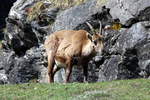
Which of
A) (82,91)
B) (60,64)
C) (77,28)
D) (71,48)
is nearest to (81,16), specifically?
(77,28)

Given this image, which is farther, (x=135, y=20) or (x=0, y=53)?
(x=0, y=53)

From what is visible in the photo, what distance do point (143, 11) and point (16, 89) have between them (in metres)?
8.28

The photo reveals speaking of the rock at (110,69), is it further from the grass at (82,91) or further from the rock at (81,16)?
the grass at (82,91)

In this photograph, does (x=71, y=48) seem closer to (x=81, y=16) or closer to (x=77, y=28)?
(x=77, y=28)

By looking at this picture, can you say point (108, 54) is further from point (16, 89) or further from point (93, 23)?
point (16, 89)

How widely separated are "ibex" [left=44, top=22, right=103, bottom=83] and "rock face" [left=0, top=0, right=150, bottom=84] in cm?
312

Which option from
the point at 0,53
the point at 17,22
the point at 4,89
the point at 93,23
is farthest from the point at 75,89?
the point at 0,53

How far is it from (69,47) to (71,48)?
0.45 feet

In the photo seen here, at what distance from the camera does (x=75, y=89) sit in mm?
13453

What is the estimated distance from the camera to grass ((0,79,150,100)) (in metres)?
12.4

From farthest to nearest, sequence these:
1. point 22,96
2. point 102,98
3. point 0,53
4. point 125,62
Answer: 1. point 0,53
2. point 125,62
3. point 22,96
4. point 102,98

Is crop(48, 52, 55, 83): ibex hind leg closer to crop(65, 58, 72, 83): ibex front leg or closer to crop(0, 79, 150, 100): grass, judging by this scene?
crop(65, 58, 72, 83): ibex front leg

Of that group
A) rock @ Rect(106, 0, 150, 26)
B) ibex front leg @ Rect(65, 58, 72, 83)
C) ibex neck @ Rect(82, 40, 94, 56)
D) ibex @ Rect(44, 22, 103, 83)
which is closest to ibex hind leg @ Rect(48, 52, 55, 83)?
ibex @ Rect(44, 22, 103, 83)

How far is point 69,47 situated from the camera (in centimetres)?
1778
